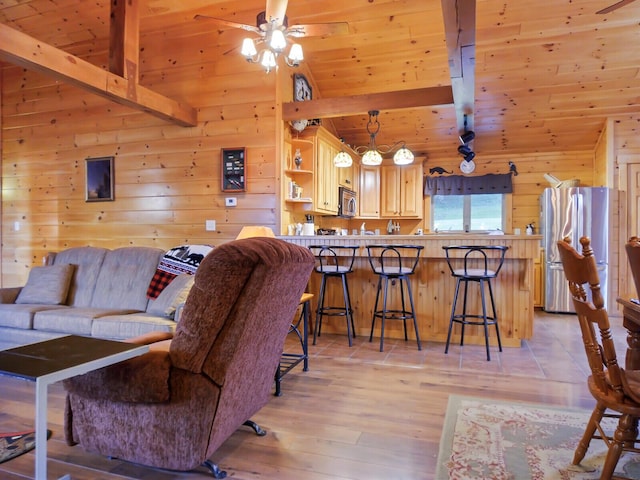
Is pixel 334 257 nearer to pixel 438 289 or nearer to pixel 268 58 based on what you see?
pixel 438 289

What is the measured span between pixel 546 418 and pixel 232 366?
1.83m

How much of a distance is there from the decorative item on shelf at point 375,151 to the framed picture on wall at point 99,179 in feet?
9.34

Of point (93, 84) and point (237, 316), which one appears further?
point (93, 84)

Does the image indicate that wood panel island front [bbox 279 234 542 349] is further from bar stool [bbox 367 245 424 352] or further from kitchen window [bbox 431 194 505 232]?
kitchen window [bbox 431 194 505 232]

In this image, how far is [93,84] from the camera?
11.6 feet

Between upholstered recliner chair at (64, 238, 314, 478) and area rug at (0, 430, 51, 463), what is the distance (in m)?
0.35

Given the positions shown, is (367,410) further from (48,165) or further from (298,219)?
(48,165)

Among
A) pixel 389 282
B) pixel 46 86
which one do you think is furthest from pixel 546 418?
pixel 46 86

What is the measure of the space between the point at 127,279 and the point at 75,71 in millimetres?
1809

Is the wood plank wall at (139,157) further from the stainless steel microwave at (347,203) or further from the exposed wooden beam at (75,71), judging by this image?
the stainless steel microwave at (347,203)

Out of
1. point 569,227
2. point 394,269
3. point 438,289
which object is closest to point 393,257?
point 394,269

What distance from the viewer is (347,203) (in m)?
6.26

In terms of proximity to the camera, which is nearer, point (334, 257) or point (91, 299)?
point (91, 299)

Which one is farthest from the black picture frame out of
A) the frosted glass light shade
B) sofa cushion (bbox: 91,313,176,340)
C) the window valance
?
the window valance
